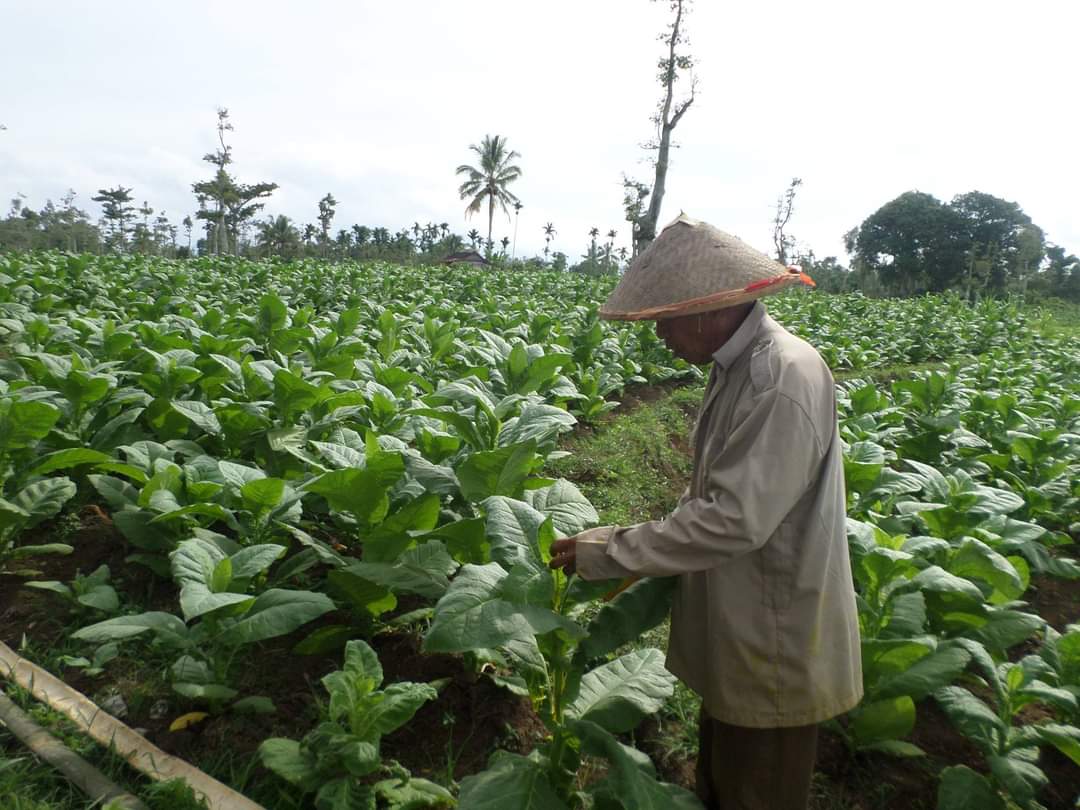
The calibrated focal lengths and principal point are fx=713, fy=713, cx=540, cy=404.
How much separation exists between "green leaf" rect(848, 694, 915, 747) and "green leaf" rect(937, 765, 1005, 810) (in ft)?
0.65

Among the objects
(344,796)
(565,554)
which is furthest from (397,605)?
(565,554)

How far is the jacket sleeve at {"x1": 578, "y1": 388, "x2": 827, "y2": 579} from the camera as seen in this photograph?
5.17 feet

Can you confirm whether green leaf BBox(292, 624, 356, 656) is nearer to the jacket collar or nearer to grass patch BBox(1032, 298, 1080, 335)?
the jacket collar

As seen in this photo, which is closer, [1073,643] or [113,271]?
[1073,643]

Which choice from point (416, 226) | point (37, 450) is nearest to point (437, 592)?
point (37, 450)

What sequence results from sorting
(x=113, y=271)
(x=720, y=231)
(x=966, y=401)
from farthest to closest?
(x=113, y=271) → (x=966, y=401) → (x=720, y=231)

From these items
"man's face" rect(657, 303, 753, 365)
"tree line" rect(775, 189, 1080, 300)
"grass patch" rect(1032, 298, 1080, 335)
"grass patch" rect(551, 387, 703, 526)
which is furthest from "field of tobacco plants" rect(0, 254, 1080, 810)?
"tree line" rect(775, 189, 1080, 300)

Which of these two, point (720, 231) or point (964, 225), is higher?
point (964, 225)

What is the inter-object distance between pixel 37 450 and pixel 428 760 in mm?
2540

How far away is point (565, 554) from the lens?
1856mm

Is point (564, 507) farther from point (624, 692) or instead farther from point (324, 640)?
point (324, 640)

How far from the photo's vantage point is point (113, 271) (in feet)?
42.0

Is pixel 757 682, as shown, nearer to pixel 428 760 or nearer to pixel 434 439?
pixel 428 760

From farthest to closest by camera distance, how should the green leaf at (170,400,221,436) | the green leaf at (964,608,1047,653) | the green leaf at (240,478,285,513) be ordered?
1. the green leaf at (170,400,221,436)
2. the green leaf at (964,608,1047,653)
3. the green leaf at (240,478,285,513)
